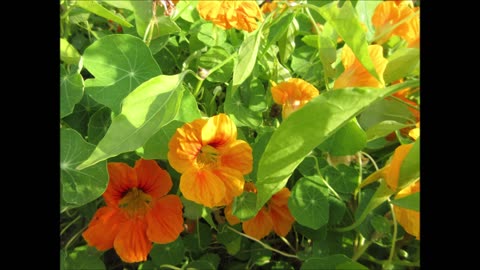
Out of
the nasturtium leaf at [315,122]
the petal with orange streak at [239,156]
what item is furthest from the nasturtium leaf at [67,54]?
the nasturtium leaf at [315,122]

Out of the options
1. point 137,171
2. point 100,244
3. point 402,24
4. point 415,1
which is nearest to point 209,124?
point 137,171

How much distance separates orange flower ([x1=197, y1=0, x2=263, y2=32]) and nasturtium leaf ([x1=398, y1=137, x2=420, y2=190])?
0.33 meters

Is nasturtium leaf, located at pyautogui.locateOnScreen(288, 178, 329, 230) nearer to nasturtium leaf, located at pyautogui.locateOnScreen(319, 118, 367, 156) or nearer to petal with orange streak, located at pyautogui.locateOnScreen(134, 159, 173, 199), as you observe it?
nasturtium leaf, located at pyautogui.locateOnScreen(319, 118, 367, 156)

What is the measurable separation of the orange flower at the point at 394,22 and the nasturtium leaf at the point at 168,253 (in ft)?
1.58

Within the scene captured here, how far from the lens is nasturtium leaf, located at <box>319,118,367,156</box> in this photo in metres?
0.73

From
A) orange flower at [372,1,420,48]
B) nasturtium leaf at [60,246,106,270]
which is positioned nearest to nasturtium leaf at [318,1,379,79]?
orange flower at [372,1,420,48]

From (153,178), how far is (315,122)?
0.36 metres

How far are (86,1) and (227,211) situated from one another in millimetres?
373

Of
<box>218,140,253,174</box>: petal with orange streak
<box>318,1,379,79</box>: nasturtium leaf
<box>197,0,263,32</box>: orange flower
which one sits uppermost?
<box>318,1,379,79</box>: nasturtium leaf

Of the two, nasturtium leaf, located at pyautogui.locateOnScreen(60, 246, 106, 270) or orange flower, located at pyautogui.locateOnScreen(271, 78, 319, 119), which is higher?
orange flower, located at pyautogui.locateOnScreen(271, 78, 319, 119)

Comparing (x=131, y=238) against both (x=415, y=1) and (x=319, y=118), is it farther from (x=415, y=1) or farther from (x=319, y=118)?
(x=415, y=1)

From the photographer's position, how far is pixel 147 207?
2.84 ft

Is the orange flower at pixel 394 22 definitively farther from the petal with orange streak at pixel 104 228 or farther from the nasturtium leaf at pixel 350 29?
the petal with orange streak at pixel 104 228

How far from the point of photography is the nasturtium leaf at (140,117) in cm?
60
